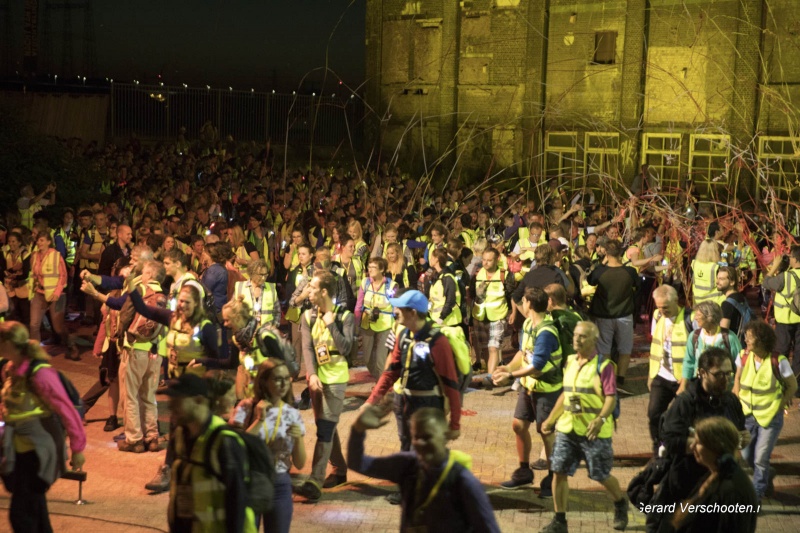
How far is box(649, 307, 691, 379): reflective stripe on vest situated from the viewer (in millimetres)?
8906

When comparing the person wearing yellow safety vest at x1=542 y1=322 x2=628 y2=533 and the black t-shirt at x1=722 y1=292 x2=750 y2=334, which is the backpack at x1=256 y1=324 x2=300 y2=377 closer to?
the person wearing yellow safety vest at x1=542 y1=322 x2=628 y2=533

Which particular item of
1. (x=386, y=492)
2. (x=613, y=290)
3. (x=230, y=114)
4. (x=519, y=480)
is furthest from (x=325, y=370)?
(x=230, y=114)

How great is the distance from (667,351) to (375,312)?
11.5ft

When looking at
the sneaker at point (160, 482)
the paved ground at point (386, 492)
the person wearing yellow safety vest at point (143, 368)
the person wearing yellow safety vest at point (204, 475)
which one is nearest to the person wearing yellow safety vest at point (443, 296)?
the paved ground at point (386, 492)

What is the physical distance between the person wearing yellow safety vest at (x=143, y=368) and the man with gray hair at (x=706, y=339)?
466cm

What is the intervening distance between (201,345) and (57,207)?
12309mm

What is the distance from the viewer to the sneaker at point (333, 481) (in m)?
8.48

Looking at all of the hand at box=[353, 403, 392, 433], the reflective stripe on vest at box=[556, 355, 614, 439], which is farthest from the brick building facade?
the hand at box=[353, 403, 392, 433]

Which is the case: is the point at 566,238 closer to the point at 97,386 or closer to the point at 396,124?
the point at 97,386

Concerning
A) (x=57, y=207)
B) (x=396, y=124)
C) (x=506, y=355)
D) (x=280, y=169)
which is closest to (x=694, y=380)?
(x=506, y=355)

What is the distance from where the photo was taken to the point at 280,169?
29.1 metres

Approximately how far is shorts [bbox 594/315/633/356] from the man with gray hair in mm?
3478

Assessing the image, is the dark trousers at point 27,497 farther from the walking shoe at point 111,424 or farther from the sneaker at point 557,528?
the walking shoe at point 111,424

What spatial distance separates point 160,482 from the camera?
830 cm
